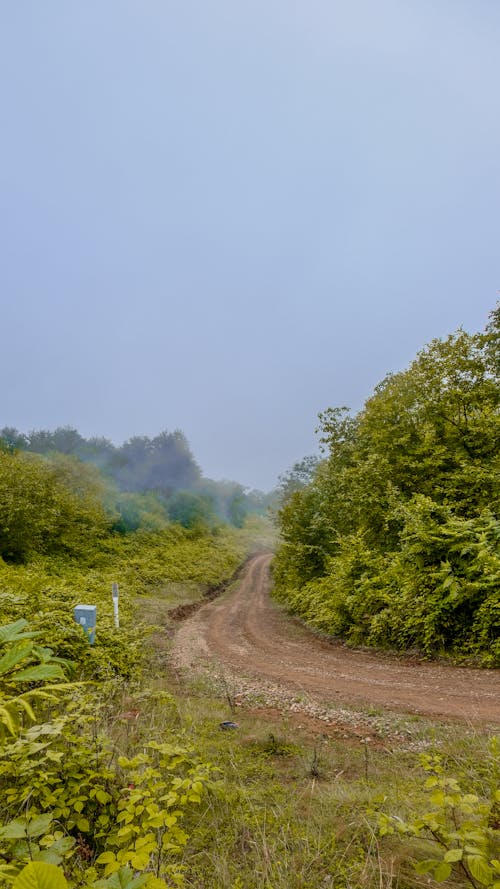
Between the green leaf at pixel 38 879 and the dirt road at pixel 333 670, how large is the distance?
668cm

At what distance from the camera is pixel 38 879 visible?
1195 millimetres

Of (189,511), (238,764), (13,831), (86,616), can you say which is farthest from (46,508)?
(13,831)

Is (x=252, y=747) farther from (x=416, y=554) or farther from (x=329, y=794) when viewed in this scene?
(x=416, y=554)

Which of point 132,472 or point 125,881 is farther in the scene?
point 132,472

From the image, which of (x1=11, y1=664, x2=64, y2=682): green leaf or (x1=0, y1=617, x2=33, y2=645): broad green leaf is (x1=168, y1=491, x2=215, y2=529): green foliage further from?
(x1=11, y1=664, x2=64, y2=682): green leaf

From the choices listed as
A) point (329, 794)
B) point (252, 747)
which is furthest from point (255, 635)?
point (329, 794)

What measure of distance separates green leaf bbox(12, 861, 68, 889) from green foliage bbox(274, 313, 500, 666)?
9703mm

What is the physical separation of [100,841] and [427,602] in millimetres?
8883

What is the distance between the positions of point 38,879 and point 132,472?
165 feet

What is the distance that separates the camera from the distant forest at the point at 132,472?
2983cm

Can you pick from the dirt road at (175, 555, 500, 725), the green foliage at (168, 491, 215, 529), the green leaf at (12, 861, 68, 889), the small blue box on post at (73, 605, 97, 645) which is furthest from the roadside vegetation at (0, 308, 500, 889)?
the green foliage at (168, 491, 215, 529)

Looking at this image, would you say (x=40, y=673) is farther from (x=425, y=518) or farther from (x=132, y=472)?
(x=132, y=472)

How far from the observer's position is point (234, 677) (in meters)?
9.38

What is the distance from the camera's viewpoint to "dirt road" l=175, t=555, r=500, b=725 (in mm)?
7023
